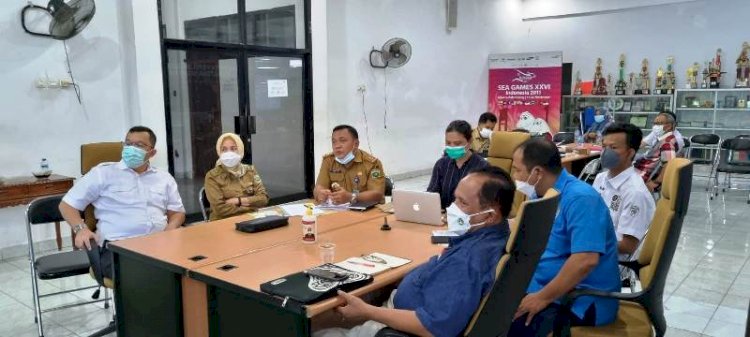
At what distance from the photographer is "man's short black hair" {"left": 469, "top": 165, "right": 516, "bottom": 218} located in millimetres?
1909

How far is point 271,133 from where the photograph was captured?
715 cm

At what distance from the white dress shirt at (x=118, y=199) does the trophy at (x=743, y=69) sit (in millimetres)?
9458

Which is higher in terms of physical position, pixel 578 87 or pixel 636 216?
pixel 578 87

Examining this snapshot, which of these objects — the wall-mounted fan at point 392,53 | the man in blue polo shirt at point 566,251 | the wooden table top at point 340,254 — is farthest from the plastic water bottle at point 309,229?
the wall-mounted fan at point 392,53

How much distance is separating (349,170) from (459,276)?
88.0 inches

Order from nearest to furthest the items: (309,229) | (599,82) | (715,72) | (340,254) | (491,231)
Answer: (491,231), (340,254), (309,229), (715,72), (599,82)


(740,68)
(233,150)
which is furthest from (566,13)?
(233,150)

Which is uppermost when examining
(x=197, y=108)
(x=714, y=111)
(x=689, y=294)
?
(x=197, y=108)

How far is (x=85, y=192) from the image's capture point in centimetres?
321

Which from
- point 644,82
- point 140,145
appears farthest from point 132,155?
point 644,82

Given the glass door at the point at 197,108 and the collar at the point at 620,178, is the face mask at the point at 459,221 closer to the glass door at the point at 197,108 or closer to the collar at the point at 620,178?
the collar at the point at 620,178

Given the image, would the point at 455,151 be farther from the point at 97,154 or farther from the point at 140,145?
the point at 97,154

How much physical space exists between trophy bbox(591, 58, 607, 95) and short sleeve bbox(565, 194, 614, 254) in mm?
9097

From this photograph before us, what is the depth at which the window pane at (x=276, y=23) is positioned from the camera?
263 inches
